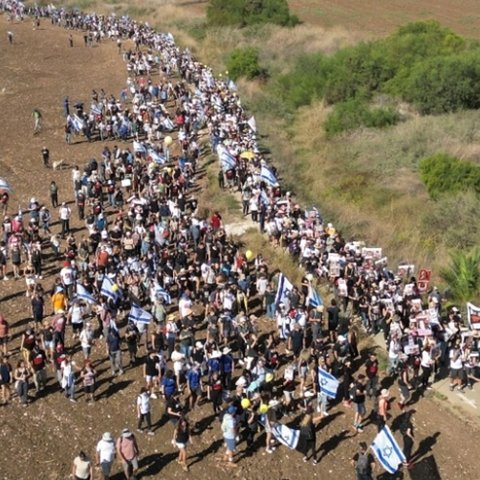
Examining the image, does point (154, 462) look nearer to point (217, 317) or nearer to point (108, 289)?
point (217, 317)

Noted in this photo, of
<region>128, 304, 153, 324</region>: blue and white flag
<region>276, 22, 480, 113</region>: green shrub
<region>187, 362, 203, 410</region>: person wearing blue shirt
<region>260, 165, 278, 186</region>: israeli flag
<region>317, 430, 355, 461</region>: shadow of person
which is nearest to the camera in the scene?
<region>317, 430, 355, 461</region>: shadow of person

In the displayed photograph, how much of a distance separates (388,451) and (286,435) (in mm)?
2144

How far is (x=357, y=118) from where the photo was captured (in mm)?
38594

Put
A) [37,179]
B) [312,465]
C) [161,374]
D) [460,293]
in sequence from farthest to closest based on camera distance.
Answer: [37,179] < [460,293] < [161,374] < [312,465]

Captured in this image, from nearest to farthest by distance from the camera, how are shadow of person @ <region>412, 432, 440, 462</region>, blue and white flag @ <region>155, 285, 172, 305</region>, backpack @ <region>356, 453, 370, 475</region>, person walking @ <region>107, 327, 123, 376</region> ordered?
backpack @ <region>356, 453, 370, 475</region>, shadow of person @ <region>412, 432, 440, 462</region>, person walking @ <region>107, 327, 123, 376</region>, blue and white flag @ <region>155, 285, 172, 305</region>

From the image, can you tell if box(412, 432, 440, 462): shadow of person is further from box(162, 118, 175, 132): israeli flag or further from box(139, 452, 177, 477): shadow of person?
box(162, 118, 175, 132): israeli flag

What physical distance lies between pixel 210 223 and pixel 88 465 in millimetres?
12640

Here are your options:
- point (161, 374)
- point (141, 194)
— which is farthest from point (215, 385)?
point (141, 194)

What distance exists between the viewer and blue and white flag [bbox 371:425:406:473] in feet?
49.5

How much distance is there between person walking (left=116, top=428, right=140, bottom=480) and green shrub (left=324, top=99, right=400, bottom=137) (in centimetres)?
2589

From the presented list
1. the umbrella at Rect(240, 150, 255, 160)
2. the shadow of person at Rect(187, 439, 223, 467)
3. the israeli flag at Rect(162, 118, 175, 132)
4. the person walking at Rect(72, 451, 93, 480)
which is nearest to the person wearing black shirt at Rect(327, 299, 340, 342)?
the shadow of person at Rect(187, 439, 223, 467)

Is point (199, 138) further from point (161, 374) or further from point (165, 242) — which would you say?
point (161, 374)

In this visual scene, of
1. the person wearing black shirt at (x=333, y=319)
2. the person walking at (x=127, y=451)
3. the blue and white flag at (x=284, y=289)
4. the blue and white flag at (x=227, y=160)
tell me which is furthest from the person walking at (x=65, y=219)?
the person walking at (x=127, y=451)

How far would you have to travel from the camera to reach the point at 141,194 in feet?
90.2
